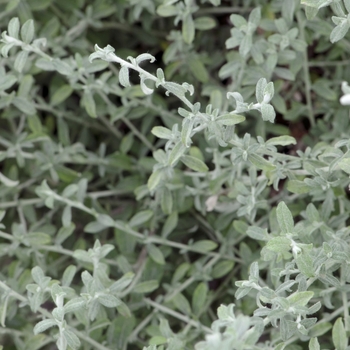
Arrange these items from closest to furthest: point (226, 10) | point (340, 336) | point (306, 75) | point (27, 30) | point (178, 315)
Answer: point (340, 336) < point (27, 30) < point (178, 315) < point (306, 75) < point (226, 10)

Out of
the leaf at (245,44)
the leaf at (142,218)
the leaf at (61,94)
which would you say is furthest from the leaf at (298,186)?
the leaf at (61,94)

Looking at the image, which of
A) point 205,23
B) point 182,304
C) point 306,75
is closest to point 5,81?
point 205,23

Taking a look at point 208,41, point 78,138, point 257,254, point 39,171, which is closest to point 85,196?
point 39,171

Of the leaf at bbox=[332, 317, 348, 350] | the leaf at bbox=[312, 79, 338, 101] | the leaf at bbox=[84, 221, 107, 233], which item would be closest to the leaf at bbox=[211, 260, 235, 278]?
the leaf at bbox=[84, 221, 107, 233]

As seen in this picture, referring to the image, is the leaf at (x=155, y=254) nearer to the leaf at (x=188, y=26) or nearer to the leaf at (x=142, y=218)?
the leaf at (x=142, y=218)

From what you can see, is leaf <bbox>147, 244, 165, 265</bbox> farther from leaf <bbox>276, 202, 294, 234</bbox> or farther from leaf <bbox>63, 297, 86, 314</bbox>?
leaf <bbox>276, 202, 294, 234</bbox>

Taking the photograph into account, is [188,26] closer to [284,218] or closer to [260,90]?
[260,90]

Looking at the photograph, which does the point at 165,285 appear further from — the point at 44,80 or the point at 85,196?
the point at 44,80
